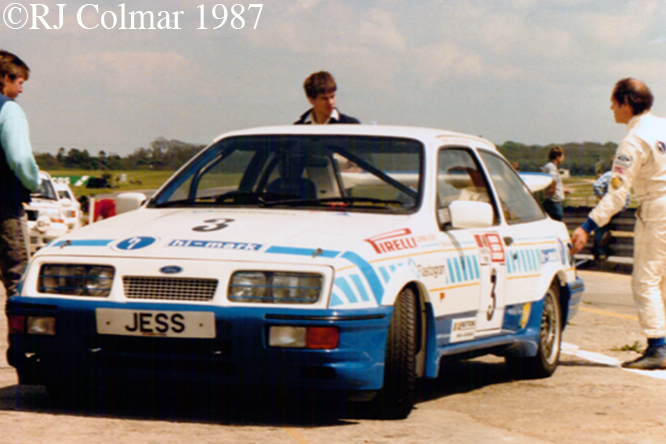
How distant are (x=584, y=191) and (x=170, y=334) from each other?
21199mm

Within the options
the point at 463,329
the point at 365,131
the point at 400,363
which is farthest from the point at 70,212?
the point at 400,363

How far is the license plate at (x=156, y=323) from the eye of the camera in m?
4.98

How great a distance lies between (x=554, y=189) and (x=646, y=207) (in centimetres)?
1037

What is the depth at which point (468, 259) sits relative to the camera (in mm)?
6242

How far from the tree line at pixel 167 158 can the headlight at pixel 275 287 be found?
60.1ft

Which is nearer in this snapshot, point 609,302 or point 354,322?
point 354,322

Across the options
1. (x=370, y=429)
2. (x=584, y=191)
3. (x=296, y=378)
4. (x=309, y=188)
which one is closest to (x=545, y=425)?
(x=370, y=429)

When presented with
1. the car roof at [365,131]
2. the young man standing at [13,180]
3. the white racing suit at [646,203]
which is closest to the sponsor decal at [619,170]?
the white racing suit at [646,203]

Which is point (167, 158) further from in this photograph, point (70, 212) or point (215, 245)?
point (215, 245)

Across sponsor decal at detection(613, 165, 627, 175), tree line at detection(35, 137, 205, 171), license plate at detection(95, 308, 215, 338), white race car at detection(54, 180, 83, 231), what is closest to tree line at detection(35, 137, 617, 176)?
tree line at detection(35, 137, 205, 171)

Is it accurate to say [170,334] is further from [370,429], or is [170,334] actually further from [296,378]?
[370,429]

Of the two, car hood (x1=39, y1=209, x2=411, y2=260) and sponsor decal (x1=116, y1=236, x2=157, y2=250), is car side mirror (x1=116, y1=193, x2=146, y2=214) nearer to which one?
car hood (x1=39, y1=209, x2=411, y2=260)

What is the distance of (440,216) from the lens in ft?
20.0

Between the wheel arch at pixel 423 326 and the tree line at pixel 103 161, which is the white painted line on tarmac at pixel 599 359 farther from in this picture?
the tree line at pixel 103 161
